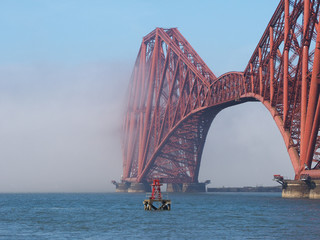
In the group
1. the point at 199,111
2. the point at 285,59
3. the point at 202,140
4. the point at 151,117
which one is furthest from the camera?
Answer: the point at 151,117

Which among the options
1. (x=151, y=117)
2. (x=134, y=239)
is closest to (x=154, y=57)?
(x=151, y=117)

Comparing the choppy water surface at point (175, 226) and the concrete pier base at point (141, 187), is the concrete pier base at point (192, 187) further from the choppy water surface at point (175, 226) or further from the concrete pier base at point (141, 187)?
the choppy water surface at point (175, 226)

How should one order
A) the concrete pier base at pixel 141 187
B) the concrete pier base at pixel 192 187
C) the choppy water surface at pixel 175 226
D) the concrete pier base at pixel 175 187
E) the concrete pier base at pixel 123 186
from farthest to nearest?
the concrete pier base at pixel 123 186 < the concrete pier base at pixel 175 187 < the concrete pier base at pixel 141 187 < the concrete pier base at pixel 192 187 < the choppy water surface at pixel 175 226

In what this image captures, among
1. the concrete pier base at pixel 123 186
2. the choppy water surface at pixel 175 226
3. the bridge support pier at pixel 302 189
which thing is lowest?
the choppy water surface at pixel 175 226

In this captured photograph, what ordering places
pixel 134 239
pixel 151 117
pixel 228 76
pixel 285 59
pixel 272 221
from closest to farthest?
pixel 134 239
pixel 272 221
pixel 285 59
pixel 228 76
pixel 151 117

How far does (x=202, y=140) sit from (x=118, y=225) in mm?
86628

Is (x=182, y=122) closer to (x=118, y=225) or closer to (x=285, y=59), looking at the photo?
(x=285, y=59)

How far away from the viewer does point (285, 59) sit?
81750mm

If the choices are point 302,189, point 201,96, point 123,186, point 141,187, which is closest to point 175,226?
point 302,189

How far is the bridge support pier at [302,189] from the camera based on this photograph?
69938 millimetres

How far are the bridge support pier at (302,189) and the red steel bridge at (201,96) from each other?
118cm

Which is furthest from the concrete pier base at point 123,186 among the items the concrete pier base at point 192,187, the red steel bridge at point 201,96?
the concrete pier base at point 192,187

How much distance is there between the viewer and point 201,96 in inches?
5103

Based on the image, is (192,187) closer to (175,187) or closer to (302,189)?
(175,187)
